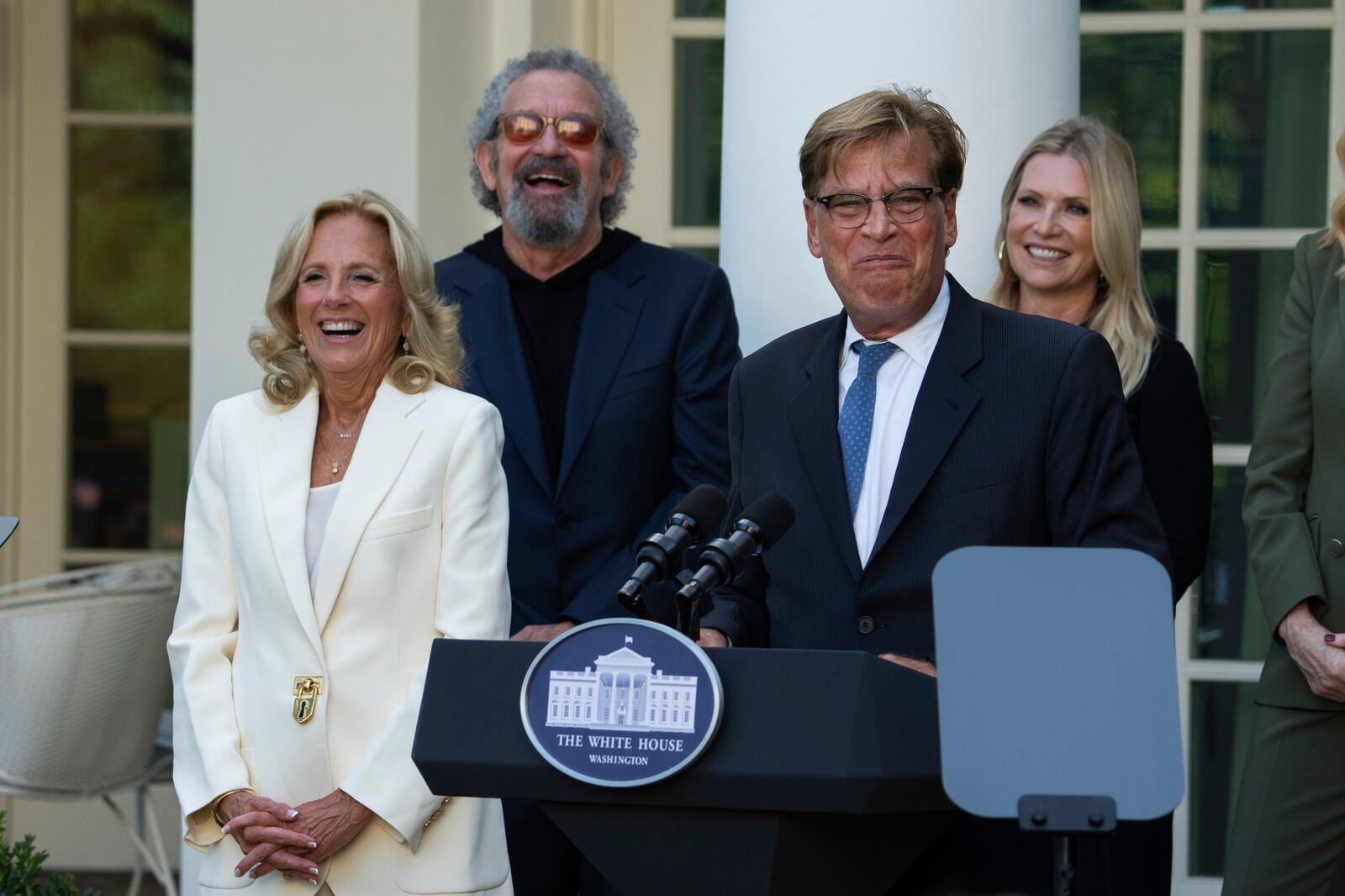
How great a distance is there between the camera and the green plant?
3.54 m

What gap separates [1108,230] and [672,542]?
1.86 m

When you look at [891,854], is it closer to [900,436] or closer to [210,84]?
[900,436]

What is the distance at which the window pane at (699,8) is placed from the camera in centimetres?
539

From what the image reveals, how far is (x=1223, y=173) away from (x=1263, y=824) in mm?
2569

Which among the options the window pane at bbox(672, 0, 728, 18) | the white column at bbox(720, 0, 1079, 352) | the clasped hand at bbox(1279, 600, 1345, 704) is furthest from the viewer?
the window pane at bbox(672, 0, 728, 18)

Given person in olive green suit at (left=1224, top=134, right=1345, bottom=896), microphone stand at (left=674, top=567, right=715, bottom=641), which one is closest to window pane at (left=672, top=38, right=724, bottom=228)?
person in olive green suit at (left=1224, top=134, right=1345, bottom=896)

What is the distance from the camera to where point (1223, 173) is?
204 inches

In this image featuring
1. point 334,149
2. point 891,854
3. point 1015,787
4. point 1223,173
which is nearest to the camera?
point 1015,787

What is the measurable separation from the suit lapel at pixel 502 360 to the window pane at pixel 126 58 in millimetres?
2467

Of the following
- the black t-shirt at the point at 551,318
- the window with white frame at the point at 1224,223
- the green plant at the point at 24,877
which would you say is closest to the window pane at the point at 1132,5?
the window with white frame at the point at 1224,223

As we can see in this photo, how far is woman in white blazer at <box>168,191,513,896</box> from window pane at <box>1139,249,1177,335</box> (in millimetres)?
2773

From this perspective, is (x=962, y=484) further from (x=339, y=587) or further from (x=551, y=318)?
(x=551, y=318)

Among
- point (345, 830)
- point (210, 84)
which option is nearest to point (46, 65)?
point (210, 84)

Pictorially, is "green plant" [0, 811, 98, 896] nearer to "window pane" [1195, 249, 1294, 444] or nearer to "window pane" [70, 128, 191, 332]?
"window pane" [70, 128, 191, 332]
